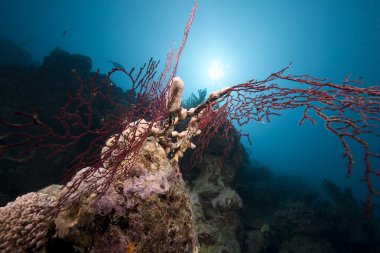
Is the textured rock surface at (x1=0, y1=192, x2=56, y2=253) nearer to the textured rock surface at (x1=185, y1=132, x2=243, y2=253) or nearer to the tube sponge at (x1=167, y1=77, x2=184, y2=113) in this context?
the tube sponge at (x1=167, y1=77, x2=184, y2=113)

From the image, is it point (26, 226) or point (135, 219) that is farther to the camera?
point (26, 226)

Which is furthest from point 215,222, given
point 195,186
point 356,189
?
point 356,189

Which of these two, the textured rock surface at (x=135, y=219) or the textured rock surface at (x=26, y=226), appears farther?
the textured rock surface at (x=26, y=226)

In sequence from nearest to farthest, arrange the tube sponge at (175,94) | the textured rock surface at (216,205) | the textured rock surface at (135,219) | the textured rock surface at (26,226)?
1. the textured rock surface at (135,219)
2. the textured rock surface at (26,226)
3. the tube sponge at (175,94)
4. the textured rock surface at (216,205)

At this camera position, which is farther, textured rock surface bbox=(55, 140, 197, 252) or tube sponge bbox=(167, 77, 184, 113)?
tube sponge bbox=(167, 77, 184, 113)

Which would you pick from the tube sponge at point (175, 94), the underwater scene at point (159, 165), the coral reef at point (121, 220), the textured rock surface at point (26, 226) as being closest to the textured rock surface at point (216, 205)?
the underwater scene at point (159, 165)

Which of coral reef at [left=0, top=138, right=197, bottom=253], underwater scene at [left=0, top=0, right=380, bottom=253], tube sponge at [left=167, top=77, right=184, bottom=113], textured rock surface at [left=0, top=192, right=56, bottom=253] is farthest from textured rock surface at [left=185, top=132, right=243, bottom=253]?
textured rock surface at [left=0, top=192, right=56, bottom=253]

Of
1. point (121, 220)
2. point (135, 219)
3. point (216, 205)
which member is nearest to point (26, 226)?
point (121, 220)

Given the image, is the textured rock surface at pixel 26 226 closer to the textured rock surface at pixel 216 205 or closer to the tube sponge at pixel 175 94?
the tube sponge at pixel 175 94

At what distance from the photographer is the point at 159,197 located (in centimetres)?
239

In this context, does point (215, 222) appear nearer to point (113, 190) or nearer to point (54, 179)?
point (113, 190)

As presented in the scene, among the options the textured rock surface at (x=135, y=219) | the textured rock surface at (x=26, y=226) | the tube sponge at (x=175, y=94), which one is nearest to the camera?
the textured rock surface at (x=135, y=219)

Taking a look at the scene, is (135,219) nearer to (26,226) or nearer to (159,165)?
Answer: (159,165)

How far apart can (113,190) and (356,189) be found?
92922 mm
